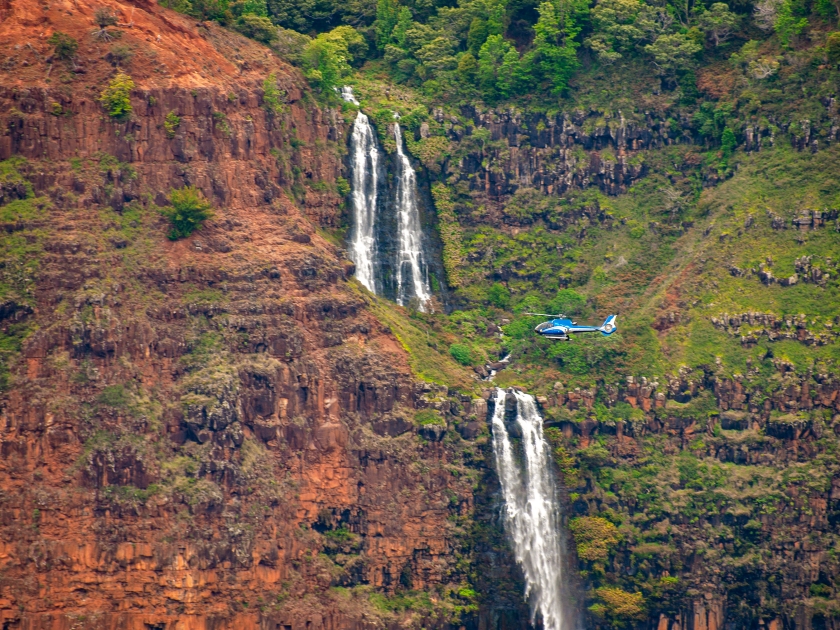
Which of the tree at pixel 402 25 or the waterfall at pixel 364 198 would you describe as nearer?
the waterfall at pixel 364 198

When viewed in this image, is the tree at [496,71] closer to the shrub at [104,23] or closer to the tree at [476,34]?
the tree at [476,34]

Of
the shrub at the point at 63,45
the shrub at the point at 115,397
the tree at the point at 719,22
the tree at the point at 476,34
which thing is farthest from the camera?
the tree at the point at 476,34

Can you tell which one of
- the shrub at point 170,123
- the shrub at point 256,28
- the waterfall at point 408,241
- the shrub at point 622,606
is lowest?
the shrub at point 622,606

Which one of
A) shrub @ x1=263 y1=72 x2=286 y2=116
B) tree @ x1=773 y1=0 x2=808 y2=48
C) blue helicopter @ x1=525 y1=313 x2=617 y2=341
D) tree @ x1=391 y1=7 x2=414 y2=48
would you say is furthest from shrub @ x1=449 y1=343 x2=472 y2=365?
tree @ x1=773 y1=0 x2=808 y2=48

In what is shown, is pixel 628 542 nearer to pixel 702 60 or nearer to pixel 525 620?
pixel 525 620

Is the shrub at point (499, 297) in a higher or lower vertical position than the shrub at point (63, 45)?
lower

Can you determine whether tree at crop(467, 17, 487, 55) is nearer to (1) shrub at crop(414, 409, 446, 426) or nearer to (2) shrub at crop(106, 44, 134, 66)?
(2) shrub at crop(106, 44, 134, 66)

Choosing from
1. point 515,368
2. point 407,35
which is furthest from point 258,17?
point 515,368

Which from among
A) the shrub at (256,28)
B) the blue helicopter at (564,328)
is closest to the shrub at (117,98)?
the shrub at (256,28)
